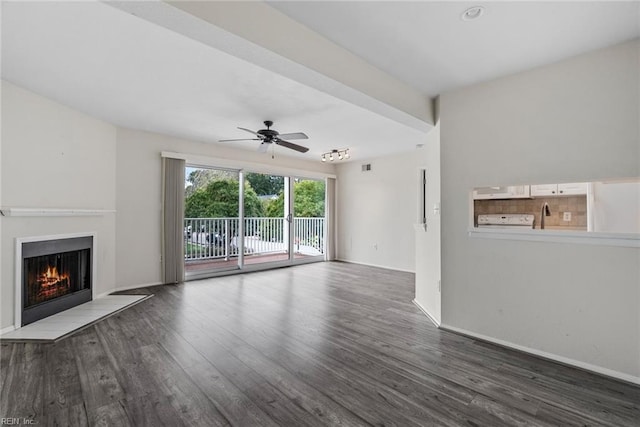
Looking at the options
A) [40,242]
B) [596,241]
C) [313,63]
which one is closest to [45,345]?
[40,242]

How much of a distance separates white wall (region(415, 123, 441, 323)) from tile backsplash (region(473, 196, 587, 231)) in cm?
50

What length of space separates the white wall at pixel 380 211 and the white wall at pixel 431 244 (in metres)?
2.00

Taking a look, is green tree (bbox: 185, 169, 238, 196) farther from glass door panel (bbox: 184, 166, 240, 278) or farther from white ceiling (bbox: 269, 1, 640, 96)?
white ceiling (bbox: 269, 1, 640, 96)

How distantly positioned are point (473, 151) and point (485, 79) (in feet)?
2.19

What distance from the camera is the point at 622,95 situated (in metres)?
2.06

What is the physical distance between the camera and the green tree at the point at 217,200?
553 cm

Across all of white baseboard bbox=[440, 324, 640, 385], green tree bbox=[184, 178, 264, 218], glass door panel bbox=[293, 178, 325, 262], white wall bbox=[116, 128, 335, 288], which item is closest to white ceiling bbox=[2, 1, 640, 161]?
white wall bbox=[116, 128, 335, 288]

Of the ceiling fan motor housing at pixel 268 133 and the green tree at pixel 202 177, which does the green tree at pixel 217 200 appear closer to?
the green tree at pixel 202 177

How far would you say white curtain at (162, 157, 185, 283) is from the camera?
15.6ft

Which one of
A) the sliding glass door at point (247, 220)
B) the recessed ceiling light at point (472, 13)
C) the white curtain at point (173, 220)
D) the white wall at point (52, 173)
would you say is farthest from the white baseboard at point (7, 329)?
the recessed ceiling light at point (472, 13)

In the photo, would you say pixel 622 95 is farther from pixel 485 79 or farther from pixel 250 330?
pixel 250 330

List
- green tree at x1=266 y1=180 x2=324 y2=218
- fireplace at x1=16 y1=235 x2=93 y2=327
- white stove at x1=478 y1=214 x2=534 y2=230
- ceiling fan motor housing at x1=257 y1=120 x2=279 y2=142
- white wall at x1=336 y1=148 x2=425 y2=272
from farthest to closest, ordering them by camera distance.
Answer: green tree at x1=266 y1=180 x2=324 y2=218
white wall at x1=336 y1=148 x2=425 y2=272
ceiling fan motor housing at x1=257 y1=120 x2=279 y2=142
white stove at x1=478 y1=214 x2=534 y2=230
fireplace at x1=16 y1=235 x2=93 y2=327

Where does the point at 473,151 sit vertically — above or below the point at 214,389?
above

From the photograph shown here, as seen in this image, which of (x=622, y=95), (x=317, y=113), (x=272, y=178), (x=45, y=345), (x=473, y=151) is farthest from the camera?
(x=272, y=178)
